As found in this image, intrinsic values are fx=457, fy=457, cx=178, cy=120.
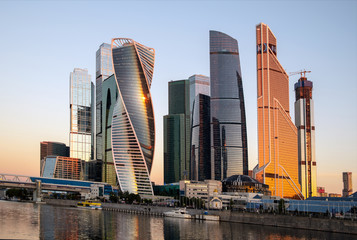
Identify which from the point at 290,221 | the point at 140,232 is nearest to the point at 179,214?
the point at 290,221

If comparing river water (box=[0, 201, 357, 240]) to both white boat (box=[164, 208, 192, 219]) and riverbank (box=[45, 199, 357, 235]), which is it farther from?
white boat (box=[164, 208, 192, 219])

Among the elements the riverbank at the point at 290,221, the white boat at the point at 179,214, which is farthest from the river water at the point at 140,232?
the white boat at the point at 179,214

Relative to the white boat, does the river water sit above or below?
above

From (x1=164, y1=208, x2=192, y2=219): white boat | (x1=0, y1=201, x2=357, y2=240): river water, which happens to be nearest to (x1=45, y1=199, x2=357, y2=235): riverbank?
(x1=164, y1=208, x2=192, y2=219): white boat

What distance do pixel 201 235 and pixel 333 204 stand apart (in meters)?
47.4

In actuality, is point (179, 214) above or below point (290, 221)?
below

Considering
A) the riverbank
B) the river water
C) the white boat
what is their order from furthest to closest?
the white boat, the riverbank, the river water

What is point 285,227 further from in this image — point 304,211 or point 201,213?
point 201,213

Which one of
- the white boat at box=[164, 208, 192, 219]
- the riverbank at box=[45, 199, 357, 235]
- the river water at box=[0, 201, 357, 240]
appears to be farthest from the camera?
the white boat at box=[164, 208, 192, 219]

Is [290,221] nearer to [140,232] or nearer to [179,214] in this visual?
[140,232]

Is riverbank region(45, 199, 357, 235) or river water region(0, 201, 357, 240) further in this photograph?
riverbank region(45, 199, 357, 235)

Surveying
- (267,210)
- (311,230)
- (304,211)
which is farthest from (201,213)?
(311,230)

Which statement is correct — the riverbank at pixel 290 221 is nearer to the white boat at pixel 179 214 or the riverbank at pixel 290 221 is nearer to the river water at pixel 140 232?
the white boat at pixel 179 214

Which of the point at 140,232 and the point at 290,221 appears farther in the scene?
the point at 290,221
